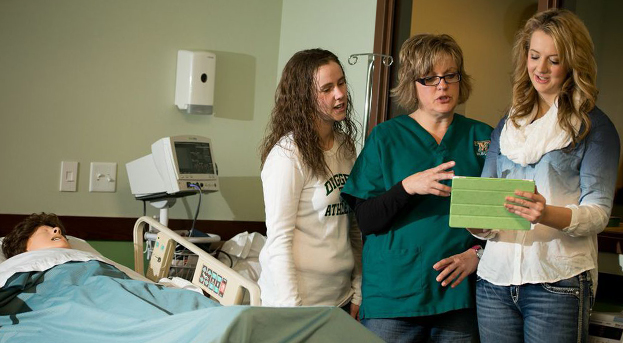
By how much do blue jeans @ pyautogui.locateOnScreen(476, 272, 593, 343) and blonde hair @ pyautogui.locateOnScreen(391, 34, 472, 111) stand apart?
601mm

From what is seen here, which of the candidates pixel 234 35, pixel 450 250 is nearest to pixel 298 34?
pixel 234 35

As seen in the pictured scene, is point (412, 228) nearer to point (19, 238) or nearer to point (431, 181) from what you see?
point (431, 181)

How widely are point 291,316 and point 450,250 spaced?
527mm

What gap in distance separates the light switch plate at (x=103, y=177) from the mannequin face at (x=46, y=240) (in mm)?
615

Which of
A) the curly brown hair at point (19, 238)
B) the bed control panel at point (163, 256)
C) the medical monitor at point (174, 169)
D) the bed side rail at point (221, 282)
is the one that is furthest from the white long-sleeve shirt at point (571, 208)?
the curly brown hair at point (19, 238)

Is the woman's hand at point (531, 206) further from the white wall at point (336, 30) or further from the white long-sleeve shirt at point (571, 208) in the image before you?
the white wall at point (336, 30)

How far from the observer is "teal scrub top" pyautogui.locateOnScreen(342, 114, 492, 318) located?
1978 mm

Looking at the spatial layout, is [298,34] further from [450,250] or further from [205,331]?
[205,331]

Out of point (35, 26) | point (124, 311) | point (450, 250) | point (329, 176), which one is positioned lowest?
point (124, 311)

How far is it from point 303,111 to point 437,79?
1.35 feet

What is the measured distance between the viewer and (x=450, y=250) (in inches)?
78.8

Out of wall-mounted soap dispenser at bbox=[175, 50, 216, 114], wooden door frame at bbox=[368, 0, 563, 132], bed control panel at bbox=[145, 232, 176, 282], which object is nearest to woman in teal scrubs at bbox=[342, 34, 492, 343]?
bed control panel at bbox=[145, 232, 176, 282]

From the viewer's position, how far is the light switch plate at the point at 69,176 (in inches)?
142

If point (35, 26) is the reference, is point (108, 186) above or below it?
below
